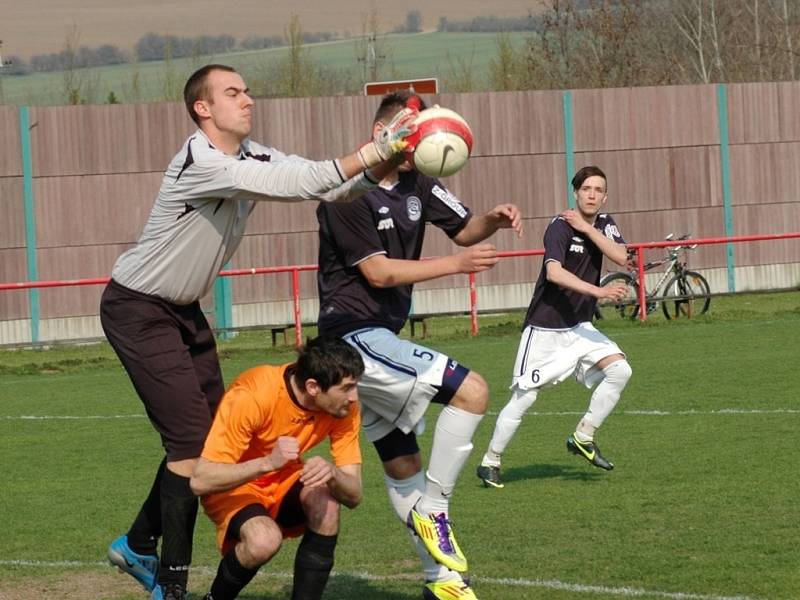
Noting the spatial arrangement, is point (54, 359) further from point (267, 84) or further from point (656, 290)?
point (267, 84)

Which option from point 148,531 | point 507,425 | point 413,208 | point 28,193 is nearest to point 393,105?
point 413,208

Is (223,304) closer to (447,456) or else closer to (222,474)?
(447,456)

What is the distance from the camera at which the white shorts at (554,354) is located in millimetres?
10961

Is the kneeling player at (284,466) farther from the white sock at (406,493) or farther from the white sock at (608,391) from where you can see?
the white sock at (608,391)

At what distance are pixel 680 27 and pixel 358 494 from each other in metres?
46.1

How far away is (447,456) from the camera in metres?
7.43

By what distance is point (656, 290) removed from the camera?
83.4 feet

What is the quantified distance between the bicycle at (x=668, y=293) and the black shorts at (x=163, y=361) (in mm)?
17492

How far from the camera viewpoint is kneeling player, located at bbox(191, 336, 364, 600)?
21.3 feet

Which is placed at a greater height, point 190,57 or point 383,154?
point 190,57

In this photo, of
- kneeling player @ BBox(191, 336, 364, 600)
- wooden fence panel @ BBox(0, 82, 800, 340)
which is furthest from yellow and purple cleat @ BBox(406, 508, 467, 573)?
wooden fence panel @ BBox(0, 82, 800, 340)


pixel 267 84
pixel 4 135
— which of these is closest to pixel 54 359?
pixel 4 135

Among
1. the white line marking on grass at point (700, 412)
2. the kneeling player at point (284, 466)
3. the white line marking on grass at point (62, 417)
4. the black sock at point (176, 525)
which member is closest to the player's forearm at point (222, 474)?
the kneeling player at point (284, 466)

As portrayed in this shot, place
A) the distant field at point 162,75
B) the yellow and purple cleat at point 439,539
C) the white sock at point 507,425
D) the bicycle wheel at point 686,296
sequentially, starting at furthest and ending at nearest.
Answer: the distant field at point 162,75
the bicycle wheel at point 686,296
the white sock at point 507,425
the yellow and purple cleat at point 439,539
